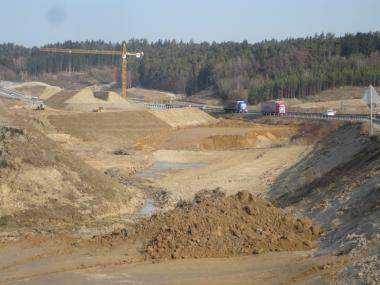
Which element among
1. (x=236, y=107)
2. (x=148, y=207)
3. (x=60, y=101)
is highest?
(x=60, y=101)

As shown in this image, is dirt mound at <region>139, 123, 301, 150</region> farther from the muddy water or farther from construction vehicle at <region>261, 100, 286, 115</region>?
construction vehicle at <region>261, 100, 286, 115</region>

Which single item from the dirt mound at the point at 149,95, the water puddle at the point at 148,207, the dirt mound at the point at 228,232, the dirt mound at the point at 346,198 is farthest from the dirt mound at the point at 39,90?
the dirt mound at the point at 228,232

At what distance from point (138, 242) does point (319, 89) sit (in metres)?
106

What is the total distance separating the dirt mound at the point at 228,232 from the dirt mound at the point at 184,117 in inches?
2312

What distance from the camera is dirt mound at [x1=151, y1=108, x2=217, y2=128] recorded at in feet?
261

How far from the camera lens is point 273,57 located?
151 meters

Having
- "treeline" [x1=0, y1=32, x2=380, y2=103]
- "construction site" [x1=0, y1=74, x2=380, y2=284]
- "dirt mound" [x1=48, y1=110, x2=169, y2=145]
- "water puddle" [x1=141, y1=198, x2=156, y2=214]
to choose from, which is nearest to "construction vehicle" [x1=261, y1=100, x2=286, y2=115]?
"dirt mound" [x1=48, y1=110, x2=169, y2=145]

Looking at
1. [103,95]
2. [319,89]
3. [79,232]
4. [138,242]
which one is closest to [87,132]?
[103,95]

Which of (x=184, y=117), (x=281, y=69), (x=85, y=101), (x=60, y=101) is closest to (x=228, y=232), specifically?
(x=184, y=117)

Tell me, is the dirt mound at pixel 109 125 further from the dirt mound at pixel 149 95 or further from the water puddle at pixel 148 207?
the dirt mound at pixel 149 95

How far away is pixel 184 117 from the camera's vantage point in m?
84.2

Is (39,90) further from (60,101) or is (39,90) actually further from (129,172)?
(129,172)

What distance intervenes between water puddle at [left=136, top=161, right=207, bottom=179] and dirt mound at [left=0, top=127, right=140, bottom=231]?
469 inches

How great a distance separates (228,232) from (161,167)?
29749 millimetres
